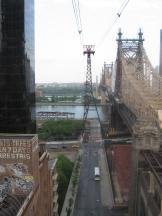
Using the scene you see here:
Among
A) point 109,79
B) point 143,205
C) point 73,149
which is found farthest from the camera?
point 109,79

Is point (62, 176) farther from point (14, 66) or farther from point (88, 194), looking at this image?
point (14, 66)

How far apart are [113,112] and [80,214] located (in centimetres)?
2488

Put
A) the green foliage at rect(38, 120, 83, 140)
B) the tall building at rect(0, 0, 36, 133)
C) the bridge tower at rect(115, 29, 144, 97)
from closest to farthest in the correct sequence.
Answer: the tall building at rect(0, 0, 36, 133) → the bridge tower at rect(115, 29, 144, 97) → the green foliage at rect(38, 120, 83, 140)

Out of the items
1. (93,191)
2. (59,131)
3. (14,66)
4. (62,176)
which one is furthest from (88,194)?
(59,131)

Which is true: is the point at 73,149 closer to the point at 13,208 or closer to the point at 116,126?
the point at 116,126

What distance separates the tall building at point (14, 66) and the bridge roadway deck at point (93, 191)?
8845 millimetres

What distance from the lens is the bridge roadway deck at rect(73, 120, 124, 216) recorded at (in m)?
33.7

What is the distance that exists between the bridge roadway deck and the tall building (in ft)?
29.0

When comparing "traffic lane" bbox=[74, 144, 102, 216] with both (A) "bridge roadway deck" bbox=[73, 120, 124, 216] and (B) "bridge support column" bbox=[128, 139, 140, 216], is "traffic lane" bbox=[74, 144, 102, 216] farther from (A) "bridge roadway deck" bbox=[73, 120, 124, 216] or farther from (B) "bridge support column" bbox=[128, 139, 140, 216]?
(B) "bridge support column" bbox=[128, 139, 140, 216]

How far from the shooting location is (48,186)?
27.8 meters

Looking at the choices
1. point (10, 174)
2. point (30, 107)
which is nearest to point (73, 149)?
point (30, 107)

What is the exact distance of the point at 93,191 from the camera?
38.5 metres

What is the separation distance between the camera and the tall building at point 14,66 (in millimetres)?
27672

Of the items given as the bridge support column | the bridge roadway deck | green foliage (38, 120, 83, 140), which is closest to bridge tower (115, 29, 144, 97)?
the bridge roadway deck
